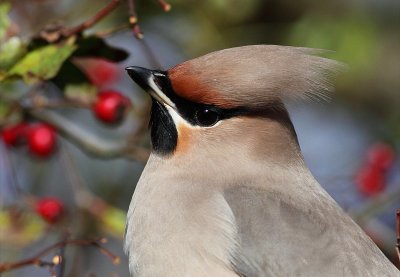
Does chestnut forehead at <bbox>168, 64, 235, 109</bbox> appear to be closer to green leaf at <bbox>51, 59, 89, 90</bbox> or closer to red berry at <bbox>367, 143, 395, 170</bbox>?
green leaf at <bbox>51, 59, 89, 90</bbox>

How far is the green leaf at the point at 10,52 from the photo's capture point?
453cm

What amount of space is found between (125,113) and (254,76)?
1033 mm

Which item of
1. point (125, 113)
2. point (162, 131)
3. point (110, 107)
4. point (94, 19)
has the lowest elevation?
point (125, 113)

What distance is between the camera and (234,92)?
4.44 meters

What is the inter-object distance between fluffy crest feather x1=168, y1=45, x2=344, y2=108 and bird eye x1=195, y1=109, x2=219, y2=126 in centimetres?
8

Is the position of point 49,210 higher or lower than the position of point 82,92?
lower

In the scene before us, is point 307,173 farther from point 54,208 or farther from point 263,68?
point 54,208

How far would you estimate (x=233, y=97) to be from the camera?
4.46 meters

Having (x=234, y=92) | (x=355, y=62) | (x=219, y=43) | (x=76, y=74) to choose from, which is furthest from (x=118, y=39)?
(x=234, y=92)

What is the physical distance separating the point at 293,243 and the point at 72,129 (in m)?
1.34

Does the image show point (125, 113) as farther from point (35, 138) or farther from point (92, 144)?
point (35, 138)

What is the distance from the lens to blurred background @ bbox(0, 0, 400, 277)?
4922mm

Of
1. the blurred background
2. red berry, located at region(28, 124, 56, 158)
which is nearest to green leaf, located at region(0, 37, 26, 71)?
the blurred background

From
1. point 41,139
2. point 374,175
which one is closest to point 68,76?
point 41,139
